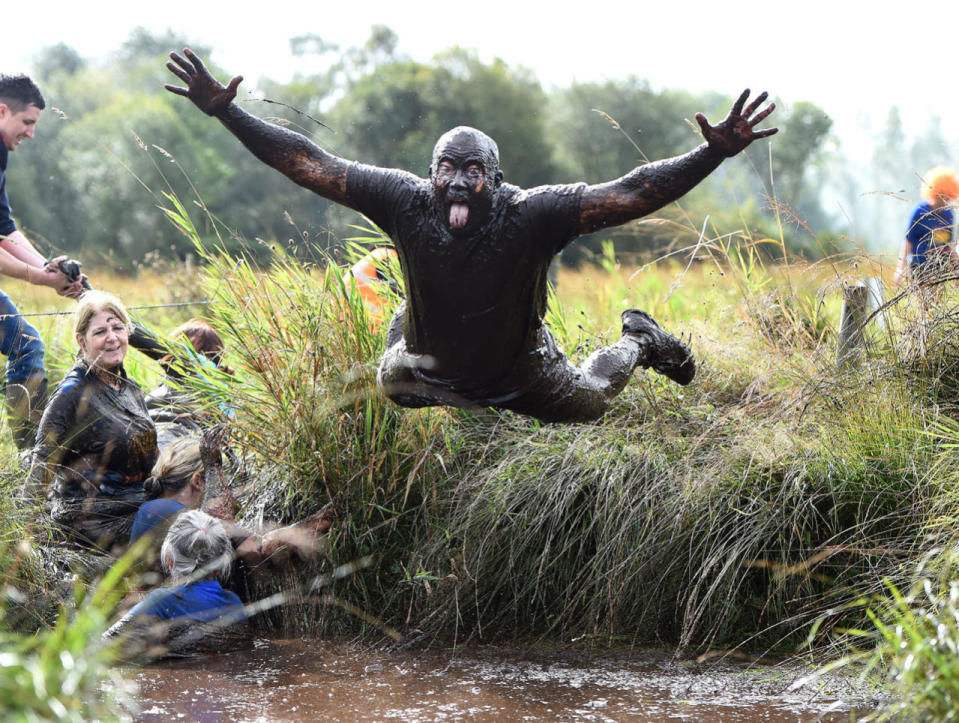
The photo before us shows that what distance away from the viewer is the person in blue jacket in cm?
538

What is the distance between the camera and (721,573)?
15.5 ft

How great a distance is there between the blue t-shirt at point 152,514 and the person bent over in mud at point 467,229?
1.57m

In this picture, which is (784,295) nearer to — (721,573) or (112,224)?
(721,573)

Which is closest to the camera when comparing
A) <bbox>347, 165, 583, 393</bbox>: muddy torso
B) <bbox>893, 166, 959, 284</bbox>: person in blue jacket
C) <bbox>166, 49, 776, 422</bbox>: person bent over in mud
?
<bbox>166, 49, 776, 422</bbox>: person bent over in mud

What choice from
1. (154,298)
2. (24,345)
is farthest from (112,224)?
(24,345)

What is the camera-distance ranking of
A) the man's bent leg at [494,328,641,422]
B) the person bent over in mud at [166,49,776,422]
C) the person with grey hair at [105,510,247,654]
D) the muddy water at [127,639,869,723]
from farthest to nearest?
the person with grey hair at [105,510,247,654], the man's bent leg at [494,328,641,422], the muddy water at [127,639,869,723], the person bent over in mud at [166,49,776,422]

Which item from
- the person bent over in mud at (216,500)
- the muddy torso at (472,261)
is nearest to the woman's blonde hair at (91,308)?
the person bent over in mud at (216,500)

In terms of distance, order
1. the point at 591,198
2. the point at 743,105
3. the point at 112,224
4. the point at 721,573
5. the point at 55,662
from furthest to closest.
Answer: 1. the point at 112,224
2. the point at 721,573
3. the point at 591,198
4. the point at 743,105
5. the point at 55,662

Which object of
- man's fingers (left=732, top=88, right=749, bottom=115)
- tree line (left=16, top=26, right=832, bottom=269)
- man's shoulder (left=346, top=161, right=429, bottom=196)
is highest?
tree line (left=16, top=26, right=832, bottom=269)

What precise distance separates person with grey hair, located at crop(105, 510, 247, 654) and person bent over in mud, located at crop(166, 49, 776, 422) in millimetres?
1371

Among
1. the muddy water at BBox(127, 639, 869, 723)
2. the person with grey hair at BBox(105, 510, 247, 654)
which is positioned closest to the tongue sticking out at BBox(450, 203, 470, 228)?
the muddy water at BBox(127, 639, 869, 723)

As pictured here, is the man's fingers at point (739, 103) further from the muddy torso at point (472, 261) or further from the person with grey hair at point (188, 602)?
the person with grey hair at point (188, 602)

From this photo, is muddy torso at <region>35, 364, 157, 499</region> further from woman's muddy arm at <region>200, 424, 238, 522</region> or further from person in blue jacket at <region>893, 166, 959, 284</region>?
person in blue jacket at <region>893, 166, 959, 284</region>

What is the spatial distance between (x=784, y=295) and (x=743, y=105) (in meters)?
2.79
